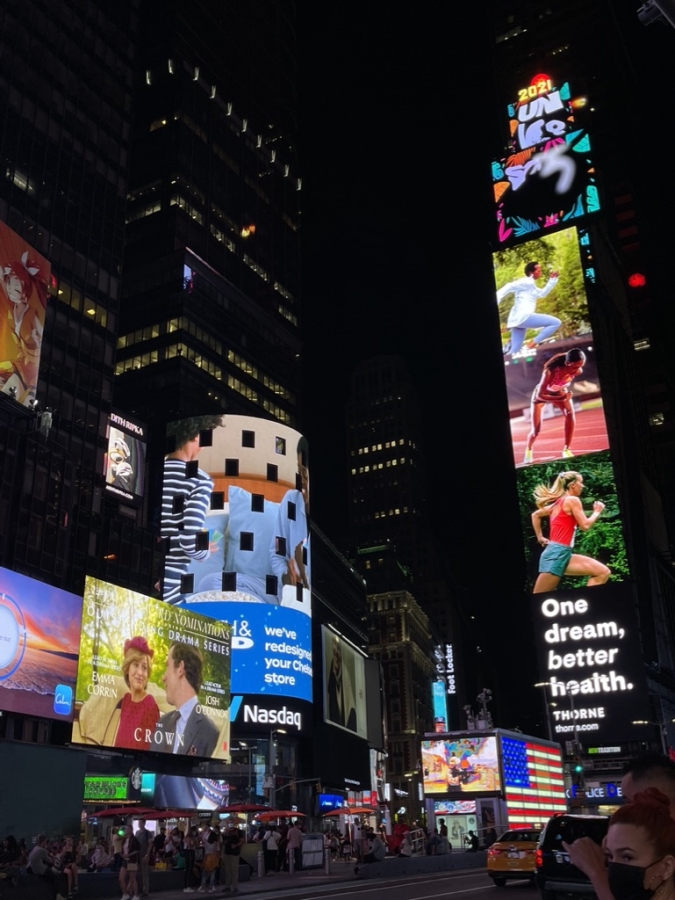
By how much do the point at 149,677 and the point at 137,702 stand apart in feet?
5.25

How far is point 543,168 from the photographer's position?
84.8m

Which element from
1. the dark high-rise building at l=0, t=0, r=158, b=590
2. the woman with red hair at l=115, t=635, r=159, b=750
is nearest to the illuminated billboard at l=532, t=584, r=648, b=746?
the woman with red hair at l=115, t=635, r=159, b=750

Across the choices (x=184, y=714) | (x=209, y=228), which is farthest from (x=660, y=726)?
(x=209, y=228)

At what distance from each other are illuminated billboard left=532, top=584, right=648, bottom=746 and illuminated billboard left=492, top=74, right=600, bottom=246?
35248mm

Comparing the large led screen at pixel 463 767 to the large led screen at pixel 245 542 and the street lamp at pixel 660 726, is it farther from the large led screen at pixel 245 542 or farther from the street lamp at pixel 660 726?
the street lamp at pixel 660 726

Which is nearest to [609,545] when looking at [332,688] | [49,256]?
[332,688]

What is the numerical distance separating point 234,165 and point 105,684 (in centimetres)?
9113

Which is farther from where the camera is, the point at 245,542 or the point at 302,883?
the point at 245,542

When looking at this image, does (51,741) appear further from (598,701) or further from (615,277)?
(615,277)

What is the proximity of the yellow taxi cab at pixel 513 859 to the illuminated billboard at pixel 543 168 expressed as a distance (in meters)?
64.6

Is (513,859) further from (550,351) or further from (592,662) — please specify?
(550,351)

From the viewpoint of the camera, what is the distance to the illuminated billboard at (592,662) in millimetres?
64375

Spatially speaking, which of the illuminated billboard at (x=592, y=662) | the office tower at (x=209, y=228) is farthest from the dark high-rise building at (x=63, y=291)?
the illuminated billboard at (x=592, y=662)

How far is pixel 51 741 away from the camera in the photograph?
52875 millimetres
